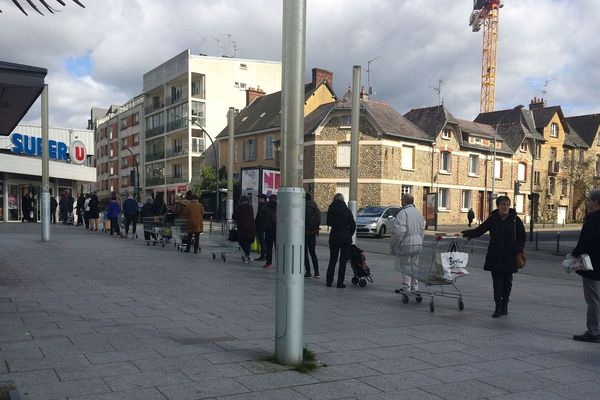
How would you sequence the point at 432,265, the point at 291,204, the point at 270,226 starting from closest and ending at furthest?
1. the point at 291,204
2. the point at 432,265
3. the point at 270,226

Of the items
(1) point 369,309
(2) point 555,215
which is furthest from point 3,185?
(2) point 555,215

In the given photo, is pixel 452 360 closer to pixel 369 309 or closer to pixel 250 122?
pixel 369 309

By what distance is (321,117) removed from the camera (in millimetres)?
40812

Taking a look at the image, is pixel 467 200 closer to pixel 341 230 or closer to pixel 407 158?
pixel 407 158

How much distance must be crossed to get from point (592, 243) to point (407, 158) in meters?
35.7

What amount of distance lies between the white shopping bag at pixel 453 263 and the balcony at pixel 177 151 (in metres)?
51.2

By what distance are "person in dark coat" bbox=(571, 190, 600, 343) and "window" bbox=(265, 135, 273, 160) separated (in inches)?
1563

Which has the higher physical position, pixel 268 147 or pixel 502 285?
pixel 268 147

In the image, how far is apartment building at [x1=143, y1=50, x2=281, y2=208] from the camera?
56.6 m

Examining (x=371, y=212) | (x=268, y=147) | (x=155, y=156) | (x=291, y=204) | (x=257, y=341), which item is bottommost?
(x=257, y=341)

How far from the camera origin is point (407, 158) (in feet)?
138

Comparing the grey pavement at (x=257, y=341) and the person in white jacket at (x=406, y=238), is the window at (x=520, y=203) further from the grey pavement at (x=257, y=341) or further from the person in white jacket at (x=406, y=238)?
the person in white jacket at (x=406, y=238)

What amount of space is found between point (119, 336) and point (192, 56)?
53.0 m

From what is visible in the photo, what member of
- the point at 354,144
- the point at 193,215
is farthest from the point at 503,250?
the point at 193,215
